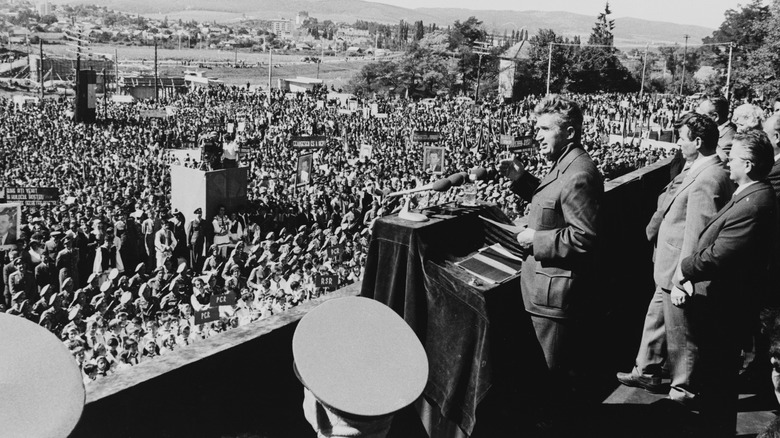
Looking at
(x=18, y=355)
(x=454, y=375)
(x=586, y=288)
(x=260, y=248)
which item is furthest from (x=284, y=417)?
(x=260, y=248)

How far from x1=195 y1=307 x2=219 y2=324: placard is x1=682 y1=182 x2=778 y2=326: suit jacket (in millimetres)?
6464

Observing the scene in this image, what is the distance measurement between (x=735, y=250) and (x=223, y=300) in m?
6.91

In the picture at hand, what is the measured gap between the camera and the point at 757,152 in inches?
124

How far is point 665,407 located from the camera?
362 centimetres

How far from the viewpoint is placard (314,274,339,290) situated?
9.98 metres

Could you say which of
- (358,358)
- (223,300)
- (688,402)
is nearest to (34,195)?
(223,300)

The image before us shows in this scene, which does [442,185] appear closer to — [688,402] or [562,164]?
[562,164]

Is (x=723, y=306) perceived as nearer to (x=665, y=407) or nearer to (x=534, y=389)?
(x=665, y=407)

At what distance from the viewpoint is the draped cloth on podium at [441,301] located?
279 centimetres

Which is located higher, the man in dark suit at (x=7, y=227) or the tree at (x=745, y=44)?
the tree at (x=745, y=44)

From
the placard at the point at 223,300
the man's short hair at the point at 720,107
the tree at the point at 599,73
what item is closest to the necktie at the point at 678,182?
the man's short hair at the point at 720,107

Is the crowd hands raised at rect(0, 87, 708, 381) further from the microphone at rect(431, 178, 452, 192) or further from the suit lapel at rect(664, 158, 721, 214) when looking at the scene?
the suit lapel at rect(664, 158, 721, 214)

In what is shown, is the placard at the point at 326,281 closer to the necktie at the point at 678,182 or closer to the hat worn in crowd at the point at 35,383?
the necktie at the point at 678,182

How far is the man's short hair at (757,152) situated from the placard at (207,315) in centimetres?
675
